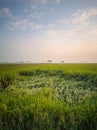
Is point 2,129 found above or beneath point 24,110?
beneath

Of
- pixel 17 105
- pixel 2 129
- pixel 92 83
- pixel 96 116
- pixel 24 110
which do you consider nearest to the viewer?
pixel 2 129

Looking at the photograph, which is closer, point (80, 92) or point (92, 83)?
point (80, 92)

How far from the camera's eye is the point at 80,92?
19.1 ft

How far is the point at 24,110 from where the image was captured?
3863 millimetres

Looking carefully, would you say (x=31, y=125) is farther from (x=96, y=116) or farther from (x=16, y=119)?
(x=96, y=116)

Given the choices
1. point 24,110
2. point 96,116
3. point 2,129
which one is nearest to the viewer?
point 2,129

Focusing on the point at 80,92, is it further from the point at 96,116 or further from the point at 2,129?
the point at 2,129

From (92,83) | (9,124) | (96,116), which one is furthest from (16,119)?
(92,83)

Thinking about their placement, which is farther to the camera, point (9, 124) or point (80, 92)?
point (80, 92)

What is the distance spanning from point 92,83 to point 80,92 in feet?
5.22

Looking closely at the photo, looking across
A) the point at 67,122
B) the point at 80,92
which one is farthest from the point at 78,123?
the point at 80,92

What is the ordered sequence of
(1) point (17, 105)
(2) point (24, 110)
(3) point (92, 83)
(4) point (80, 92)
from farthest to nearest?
1. (3) point (92, 83)
2. (4) point (80, 92)
3. (1) point (17, 105)
4. (2) point (24, 110)

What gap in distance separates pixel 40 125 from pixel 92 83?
171 inches

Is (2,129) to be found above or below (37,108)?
below
